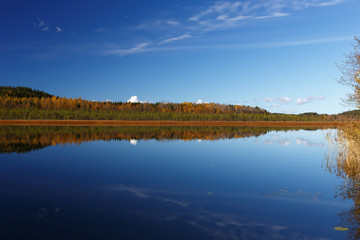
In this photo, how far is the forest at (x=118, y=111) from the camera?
282ft

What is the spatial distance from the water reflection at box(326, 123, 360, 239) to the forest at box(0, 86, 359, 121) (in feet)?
239

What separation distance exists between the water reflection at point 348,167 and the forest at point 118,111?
7299 centimetres

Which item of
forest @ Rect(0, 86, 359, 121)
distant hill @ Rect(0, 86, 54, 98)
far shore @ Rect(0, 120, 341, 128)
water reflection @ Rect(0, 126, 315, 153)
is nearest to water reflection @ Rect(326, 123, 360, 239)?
water reflection @ Rect(0, 126, 315, 153)

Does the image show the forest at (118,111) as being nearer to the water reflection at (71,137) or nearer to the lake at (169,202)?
the water reflection at (71,137)

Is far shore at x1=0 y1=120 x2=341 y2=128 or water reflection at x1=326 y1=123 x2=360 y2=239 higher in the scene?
far shore at x1=0 y1=120 x2=341 y2=128

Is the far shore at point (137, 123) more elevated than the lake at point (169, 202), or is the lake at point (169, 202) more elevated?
the far shore at point (137, 123)

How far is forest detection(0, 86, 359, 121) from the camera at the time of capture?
282 ft

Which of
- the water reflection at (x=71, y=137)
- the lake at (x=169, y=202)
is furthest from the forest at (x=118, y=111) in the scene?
the lake at (x=169, y=202)

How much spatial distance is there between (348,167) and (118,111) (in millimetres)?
84829

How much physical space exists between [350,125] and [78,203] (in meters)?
14.4

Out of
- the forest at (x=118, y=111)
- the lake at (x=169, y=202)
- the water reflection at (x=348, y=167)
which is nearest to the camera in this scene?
the lake at (x=169, y=202)

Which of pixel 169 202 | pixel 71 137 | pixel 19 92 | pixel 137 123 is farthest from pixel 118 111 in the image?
pixel 169 202

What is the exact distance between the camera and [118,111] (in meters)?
96.4

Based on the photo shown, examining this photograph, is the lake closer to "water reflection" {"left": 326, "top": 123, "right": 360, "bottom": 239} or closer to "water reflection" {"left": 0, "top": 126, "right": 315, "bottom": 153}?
"water reflection" {"left": 326, "top": 123, "right": 360, "bottom": 239}
